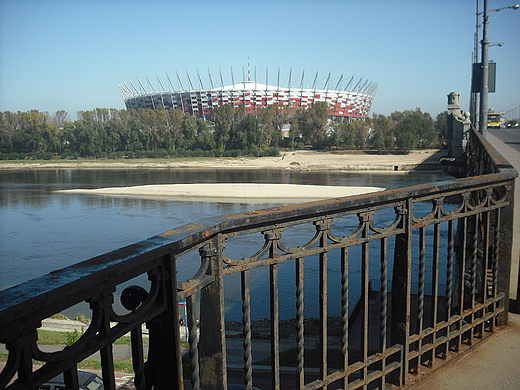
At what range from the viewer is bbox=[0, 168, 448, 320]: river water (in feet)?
69.1

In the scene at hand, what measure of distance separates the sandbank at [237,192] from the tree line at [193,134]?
38836 mm

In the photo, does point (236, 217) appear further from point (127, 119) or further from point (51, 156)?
point (127, 119)

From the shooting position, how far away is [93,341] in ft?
4.71

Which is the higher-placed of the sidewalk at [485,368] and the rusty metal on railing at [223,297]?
the rusty metal on railing at [223,297]

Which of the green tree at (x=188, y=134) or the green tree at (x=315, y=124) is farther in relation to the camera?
the green tree at (x=188, y=134)

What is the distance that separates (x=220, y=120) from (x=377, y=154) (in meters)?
31.0

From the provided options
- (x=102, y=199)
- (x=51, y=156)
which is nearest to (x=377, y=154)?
(x=102, y=199)

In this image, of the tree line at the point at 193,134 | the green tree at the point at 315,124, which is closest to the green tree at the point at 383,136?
the tree line at the point at 193,134

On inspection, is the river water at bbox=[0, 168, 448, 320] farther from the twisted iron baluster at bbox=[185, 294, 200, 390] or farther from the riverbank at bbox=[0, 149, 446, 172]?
the twisted iron baluster at bbox=[185, 294, 200, 390]

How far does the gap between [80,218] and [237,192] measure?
14675mm

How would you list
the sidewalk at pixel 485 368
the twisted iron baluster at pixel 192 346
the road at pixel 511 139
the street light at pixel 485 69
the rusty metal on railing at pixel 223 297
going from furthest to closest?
the road at pixel 511 139, the street light at pixel 485 69, the sidewalk at pixel 485 368, the twisted iron baluster at pixel 192 346, the rusty metal on railing at pixel 223 297

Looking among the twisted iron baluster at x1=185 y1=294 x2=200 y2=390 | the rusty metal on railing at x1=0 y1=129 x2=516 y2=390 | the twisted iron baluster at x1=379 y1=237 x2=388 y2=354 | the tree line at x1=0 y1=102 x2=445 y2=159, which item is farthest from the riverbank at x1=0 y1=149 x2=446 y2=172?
the twisted iron baluster at x1=185 y1=294 x2=200 y2=390

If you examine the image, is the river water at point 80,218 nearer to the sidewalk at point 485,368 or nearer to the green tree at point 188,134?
the sidewalk at point 485,368

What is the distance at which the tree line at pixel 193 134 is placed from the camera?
85188 mm
